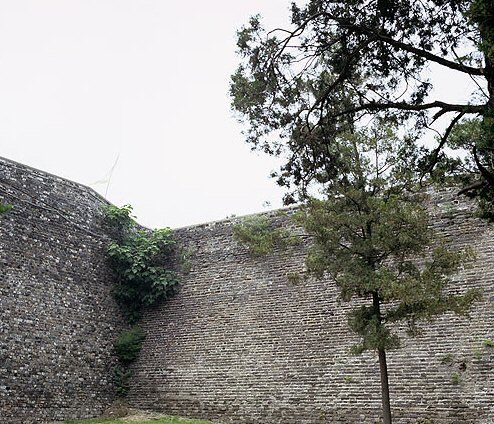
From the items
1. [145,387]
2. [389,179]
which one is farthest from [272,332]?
[389,179]

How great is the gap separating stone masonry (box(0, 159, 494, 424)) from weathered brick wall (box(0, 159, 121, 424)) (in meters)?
0.03

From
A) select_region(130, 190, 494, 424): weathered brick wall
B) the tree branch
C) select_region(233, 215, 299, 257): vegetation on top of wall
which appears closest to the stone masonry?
select_region(130, 190, 494, 424): weathered brick wall

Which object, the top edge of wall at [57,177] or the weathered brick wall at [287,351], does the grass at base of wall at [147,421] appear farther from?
the top edge of wall at [57,177]

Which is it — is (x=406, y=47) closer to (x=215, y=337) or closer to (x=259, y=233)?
(x=259, y=233)

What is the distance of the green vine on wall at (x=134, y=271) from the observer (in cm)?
1889

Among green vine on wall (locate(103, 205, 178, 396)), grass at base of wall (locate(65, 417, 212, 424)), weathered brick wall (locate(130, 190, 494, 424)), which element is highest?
green vine on wall (locate(103, 205, 178, 396))

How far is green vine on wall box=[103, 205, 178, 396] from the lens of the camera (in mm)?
18891

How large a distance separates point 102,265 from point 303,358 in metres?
6.88

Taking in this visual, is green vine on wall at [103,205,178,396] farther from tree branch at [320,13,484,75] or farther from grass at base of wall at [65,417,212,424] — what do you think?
tree branch at [320,13,484,75]

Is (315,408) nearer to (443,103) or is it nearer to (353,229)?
(353,229)

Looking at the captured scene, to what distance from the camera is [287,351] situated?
1617 cm

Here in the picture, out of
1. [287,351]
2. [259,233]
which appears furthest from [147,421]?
[259,233]

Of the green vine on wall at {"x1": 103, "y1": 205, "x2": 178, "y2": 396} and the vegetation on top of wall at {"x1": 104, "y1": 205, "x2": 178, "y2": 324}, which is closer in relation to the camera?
the green vine on wall at {"x1": 103, "y1": 205, "x2": 178, "y2": 396}

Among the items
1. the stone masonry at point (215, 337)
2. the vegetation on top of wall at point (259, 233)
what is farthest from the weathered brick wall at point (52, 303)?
the vegetation on top of wall at point (259, 233)
